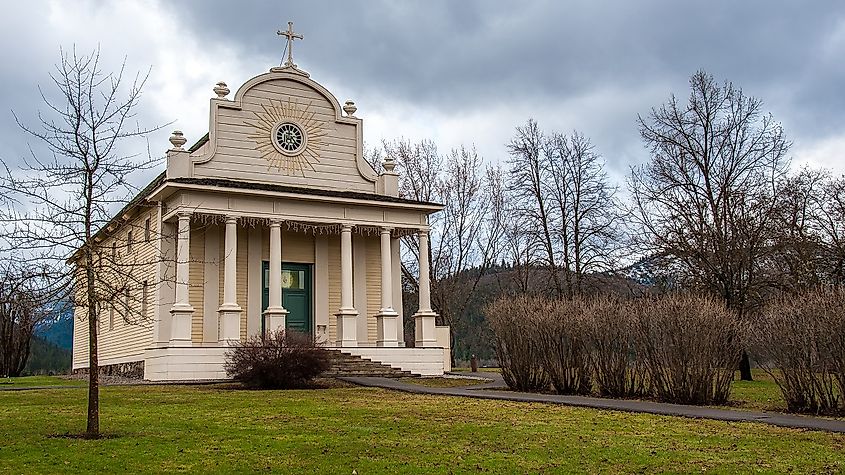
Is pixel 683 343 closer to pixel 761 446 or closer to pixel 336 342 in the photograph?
pixel 761 446

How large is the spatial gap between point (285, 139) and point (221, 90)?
2546 millimetres

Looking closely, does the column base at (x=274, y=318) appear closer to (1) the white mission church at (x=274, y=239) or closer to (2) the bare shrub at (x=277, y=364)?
(1) the white mission church at (x=274, y=239)

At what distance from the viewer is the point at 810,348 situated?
14039 millimetres

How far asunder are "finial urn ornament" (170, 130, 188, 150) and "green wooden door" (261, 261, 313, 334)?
467 cm

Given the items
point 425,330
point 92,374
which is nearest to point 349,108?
point 425,330

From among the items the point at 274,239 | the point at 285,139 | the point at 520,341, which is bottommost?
the point at 520,341

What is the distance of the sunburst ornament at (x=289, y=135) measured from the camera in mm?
27422

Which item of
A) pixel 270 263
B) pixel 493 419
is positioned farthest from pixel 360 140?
pixel 493 419

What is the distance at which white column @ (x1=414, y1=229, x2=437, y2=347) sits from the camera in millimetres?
27656

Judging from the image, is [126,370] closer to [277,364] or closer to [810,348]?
[277,364]

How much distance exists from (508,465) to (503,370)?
38.2 feet

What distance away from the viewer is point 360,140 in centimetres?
2906

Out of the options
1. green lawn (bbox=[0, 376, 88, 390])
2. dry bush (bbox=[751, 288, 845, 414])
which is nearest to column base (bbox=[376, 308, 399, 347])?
green lawn (bbox=[0, 376, 88, 390])

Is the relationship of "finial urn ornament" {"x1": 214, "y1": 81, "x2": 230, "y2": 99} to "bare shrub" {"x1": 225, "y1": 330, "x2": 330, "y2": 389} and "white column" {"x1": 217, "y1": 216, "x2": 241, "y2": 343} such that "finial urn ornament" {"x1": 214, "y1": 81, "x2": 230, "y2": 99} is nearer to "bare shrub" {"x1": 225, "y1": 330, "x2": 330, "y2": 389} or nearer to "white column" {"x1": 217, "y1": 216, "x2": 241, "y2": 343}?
"white column" {"x1": 217, "y1": 216, "x2": 241, "y2": 343}
